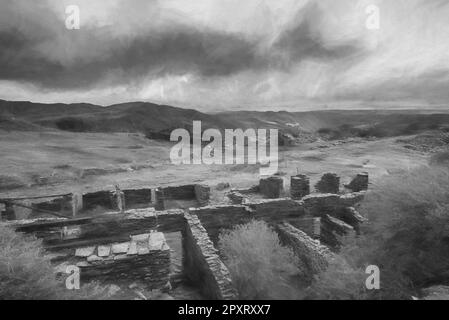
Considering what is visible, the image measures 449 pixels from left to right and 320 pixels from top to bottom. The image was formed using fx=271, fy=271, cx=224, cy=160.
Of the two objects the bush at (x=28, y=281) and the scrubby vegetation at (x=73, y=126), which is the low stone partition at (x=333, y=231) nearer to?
the bush at (x=28, y=281)

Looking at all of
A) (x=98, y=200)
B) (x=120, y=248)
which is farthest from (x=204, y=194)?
(x=120, y=248)

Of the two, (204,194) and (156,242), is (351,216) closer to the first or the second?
(204,194)

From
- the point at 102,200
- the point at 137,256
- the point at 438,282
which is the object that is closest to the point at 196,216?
the point at 137,256

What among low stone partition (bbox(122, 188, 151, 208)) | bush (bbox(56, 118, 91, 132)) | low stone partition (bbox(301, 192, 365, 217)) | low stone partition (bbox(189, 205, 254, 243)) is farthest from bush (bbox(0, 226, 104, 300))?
bush (bbox(56, 118, 91, 132))

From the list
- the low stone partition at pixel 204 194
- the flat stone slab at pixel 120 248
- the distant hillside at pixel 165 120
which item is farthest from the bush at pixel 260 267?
the distant hillside at pixel 165 120

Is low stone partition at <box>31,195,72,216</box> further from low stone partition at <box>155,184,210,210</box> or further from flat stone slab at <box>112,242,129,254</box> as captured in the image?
flat stone slab at <box>112,242,129,254</box>
